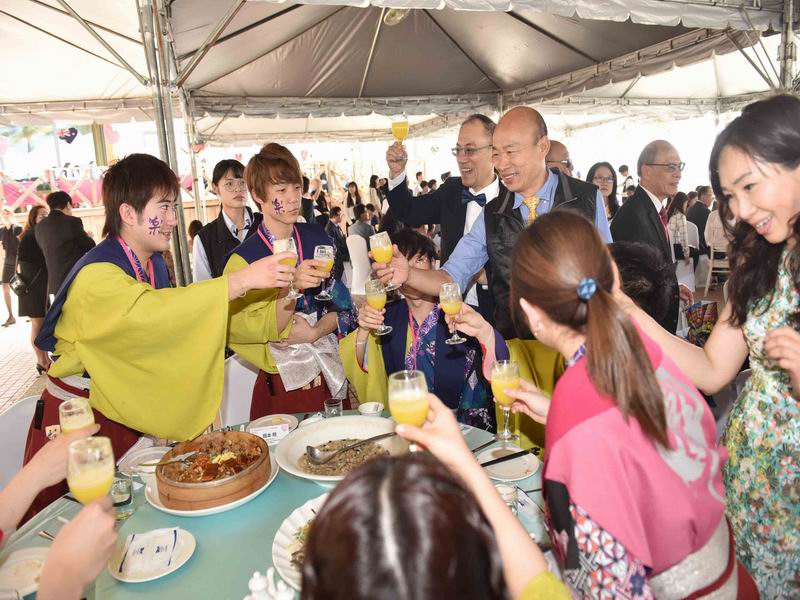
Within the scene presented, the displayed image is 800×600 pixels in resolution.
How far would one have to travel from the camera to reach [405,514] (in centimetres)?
74

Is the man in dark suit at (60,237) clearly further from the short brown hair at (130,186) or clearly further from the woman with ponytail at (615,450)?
the woman with ponytail at (615,450)

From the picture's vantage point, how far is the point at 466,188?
4461 millimetres

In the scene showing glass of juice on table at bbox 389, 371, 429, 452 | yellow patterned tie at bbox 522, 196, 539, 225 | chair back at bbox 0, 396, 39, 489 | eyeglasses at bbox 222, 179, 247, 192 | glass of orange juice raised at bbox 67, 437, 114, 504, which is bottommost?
chair back at bbox 0, 396, 39, 489

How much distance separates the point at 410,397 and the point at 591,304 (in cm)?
55

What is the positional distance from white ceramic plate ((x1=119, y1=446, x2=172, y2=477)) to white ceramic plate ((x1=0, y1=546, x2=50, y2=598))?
406 mm

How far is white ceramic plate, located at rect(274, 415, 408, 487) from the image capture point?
212 centimetres

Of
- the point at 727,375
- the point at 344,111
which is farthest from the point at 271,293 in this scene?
the point at 344,111

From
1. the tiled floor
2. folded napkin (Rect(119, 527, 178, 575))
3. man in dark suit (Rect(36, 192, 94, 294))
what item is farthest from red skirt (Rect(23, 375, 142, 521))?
man in dark suit (Rect(36, 192, 94, 294))

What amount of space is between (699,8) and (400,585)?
565 centimetres

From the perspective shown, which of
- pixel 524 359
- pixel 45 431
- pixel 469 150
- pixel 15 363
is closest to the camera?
pixel 45 431

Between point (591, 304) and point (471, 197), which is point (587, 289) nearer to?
point (591, 304)

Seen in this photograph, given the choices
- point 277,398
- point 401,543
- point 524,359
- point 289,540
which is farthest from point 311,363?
point 401,543

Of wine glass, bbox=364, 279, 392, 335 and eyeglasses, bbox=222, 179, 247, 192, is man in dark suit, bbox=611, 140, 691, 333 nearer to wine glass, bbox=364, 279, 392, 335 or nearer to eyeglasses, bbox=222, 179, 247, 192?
wine glass, bbox=364, 279, 392, 335

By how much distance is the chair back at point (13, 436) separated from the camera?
2529 millimetres
